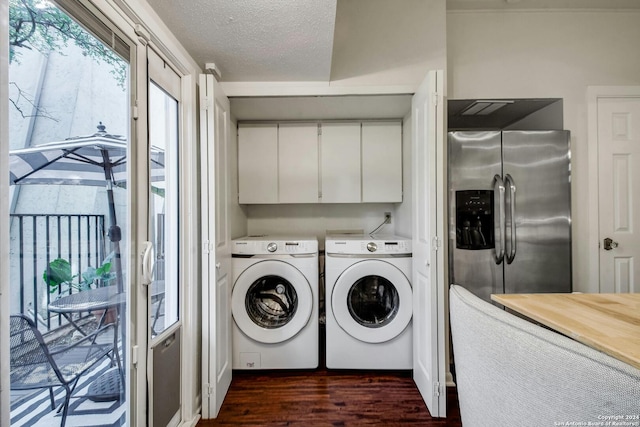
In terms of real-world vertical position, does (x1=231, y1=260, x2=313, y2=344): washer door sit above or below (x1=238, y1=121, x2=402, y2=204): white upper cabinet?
below

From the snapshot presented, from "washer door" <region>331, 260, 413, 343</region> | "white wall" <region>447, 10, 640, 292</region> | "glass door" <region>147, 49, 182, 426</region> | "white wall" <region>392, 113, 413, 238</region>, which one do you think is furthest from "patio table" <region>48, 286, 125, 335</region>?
"white wall" <region>447, 10, 640, 292</region>

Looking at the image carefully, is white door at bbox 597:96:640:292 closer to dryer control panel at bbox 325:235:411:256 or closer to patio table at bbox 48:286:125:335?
dryer control panel at bbox 325:235:411:256

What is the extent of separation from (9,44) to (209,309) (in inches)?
54.1

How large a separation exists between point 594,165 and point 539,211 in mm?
835

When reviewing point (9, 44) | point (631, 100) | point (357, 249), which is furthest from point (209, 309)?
point (631, 100)

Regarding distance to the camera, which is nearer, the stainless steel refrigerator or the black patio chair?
the black patio chair

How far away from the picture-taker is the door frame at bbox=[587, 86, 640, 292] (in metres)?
2.14

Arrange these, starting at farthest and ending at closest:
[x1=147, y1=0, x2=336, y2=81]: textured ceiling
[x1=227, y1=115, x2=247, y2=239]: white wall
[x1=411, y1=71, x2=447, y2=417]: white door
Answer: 1. [x1=227, y1=115, x2=247, y2=239]: white wall
2. [x1=411, y1=71, x2=447, y2=417]: white door
3. [x1=147, y1=0, x2=336, y2=81]: textured ceiling

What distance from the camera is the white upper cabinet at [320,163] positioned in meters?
2.46

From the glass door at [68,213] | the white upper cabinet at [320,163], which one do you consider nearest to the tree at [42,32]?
the glass door at [68,213]

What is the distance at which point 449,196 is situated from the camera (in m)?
1.86

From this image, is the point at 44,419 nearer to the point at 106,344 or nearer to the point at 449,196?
the point at 106,344

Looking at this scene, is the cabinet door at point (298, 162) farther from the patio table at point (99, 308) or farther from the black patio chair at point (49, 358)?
the black patio chair at point (49, 358)

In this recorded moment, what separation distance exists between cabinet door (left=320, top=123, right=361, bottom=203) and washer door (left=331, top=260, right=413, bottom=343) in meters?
0.78
